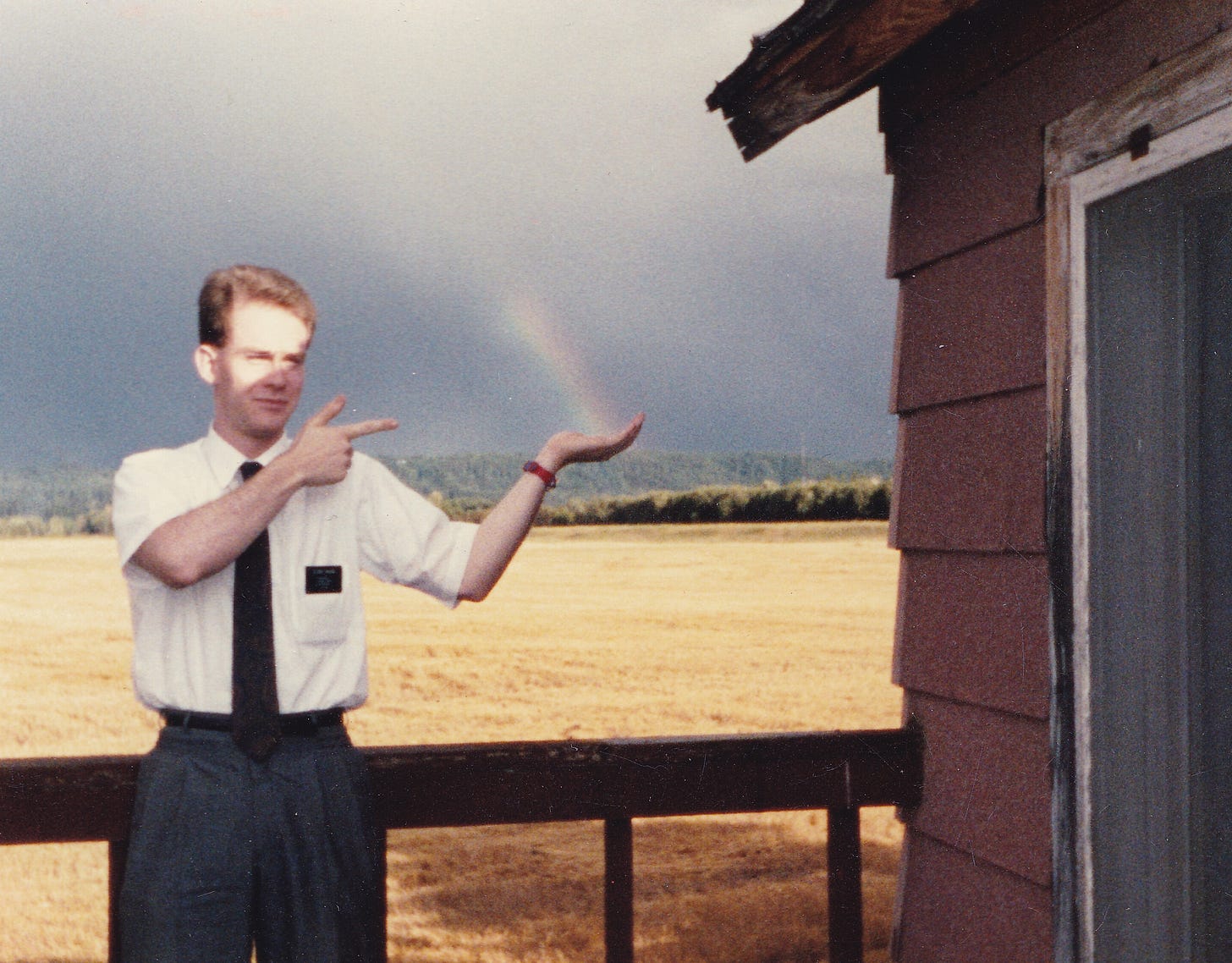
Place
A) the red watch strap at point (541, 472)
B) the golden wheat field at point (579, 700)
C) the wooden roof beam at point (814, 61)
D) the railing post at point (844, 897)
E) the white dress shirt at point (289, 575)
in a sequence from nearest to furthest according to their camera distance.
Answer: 1. the white dress shirt at point (289, 575)
2. the red watch strap at point (541, 472)
3. the wooden roof beam at point (814, 61)
4. the railing post at point (844, 897)
5. the golden wheat field at point (579, 700)

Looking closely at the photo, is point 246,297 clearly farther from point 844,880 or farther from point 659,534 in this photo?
point 659,534

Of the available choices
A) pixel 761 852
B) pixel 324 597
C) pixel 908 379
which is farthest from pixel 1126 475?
pixel 761 852

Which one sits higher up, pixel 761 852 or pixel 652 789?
pixel 652 789

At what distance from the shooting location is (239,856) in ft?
5.30

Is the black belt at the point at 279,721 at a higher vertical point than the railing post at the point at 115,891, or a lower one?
higher

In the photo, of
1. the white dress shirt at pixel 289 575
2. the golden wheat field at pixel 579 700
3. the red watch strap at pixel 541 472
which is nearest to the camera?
the white dress shirt at pixel 289 575

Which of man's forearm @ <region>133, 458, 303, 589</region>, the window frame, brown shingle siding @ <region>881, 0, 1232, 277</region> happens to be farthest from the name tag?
brown shingle siding @ <region>881, 0, 1232, 277</region>

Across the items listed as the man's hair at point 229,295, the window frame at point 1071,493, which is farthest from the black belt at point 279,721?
the window frame at point 1071,493

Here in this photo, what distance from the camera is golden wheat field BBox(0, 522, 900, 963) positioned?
542 cm

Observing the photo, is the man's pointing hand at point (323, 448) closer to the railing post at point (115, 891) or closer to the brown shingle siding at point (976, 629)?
the railing post at point (115, 891)

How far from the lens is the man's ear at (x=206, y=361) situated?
1.71m

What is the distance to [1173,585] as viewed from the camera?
212 cm

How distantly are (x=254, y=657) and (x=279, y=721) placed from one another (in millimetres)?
101

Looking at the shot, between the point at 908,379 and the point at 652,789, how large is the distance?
1120mm
